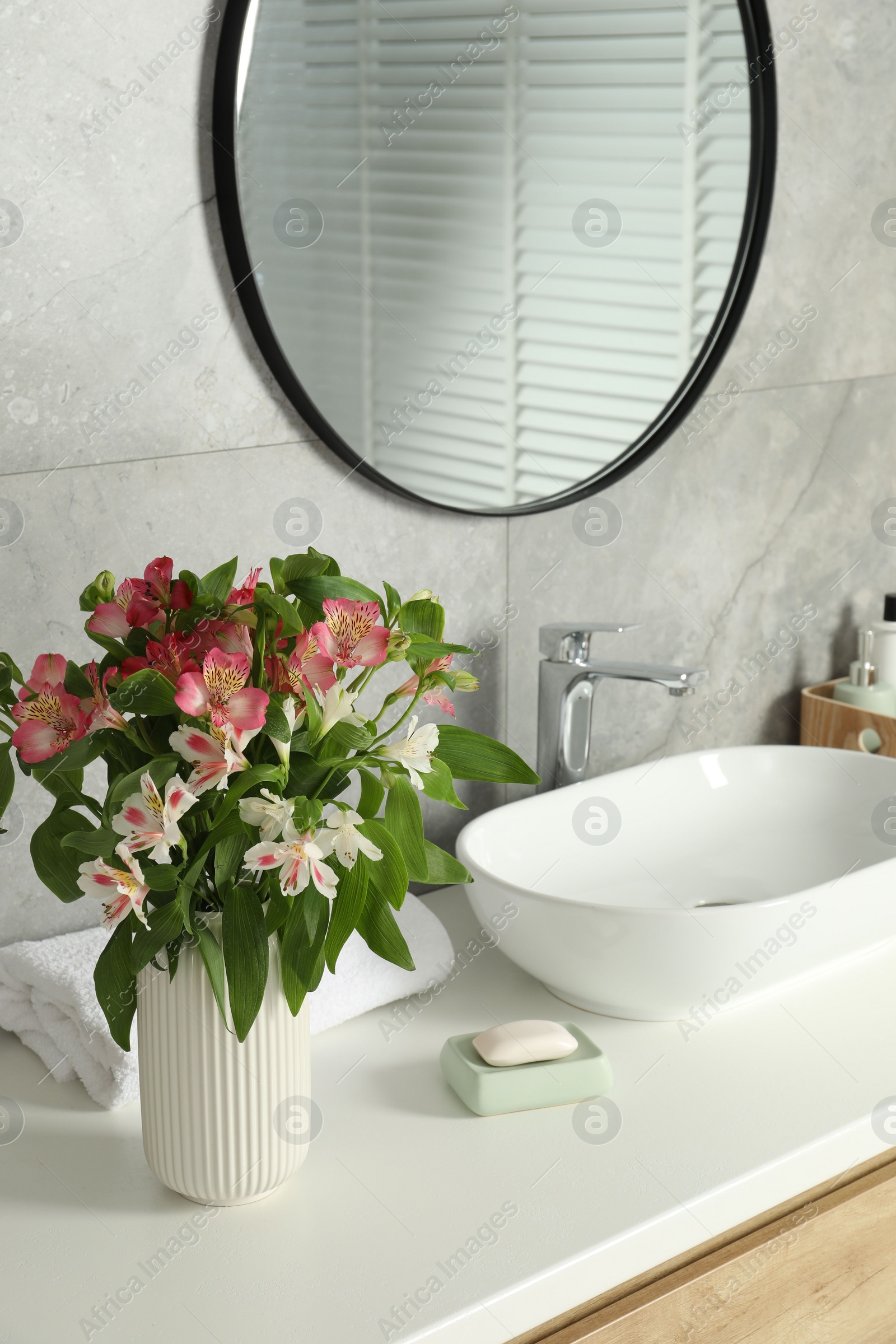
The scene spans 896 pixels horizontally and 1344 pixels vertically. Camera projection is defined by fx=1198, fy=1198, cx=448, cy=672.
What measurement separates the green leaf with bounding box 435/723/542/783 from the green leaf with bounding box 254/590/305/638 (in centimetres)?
14

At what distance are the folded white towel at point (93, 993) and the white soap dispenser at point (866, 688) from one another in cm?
70

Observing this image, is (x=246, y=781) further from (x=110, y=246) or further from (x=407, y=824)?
(x=110, y=246)

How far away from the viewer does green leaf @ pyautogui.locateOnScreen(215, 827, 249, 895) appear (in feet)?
2.37

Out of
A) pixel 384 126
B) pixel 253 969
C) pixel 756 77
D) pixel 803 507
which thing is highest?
pixel 756 77

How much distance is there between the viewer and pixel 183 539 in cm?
108

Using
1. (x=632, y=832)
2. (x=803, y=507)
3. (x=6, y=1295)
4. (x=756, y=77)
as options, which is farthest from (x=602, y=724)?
(x=6, y=1295)

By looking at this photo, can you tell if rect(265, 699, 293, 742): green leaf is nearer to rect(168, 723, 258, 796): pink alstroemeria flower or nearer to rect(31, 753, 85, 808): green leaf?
rect(168, 723, 258, 796): pink alstroemeria flower

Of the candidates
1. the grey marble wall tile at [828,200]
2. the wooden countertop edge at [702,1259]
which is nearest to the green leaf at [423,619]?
the wooden countertop edge at [702,1259]

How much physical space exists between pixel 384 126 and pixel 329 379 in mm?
237

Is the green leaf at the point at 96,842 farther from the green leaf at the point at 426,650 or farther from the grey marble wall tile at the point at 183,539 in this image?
the grey marble wall tile at the point at 183,539

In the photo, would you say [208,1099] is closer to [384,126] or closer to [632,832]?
[632,832]

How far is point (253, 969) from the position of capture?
2.41 feet

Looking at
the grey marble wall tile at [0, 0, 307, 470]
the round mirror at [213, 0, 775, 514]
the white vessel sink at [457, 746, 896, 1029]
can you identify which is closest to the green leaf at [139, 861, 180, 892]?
the white vessel sink at [457, 746, 896, 1029]

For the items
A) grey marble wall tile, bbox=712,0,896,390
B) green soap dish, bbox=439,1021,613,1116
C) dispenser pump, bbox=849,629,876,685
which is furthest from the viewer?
dispenser pump, bbox=849,629,876,685
